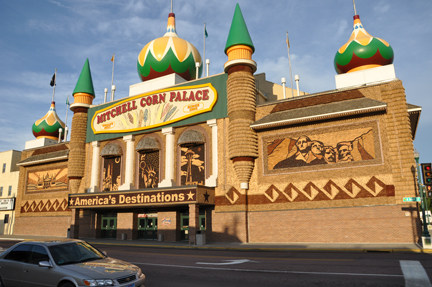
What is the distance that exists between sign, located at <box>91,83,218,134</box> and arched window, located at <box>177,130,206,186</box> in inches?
90.8

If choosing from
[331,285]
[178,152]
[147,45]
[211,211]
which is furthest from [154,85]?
[331,285]

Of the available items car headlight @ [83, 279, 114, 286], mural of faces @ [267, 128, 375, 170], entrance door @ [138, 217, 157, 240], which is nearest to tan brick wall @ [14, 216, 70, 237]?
entrance door @ [138, 217, 157, 240]

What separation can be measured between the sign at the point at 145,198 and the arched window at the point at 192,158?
2.56 m

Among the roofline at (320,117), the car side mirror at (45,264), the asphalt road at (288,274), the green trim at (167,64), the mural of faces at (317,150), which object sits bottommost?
the asphalt road at (288,274)

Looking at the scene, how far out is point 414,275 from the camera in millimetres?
10219

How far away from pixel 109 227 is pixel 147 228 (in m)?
5.20

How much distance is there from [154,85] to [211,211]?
15.4m

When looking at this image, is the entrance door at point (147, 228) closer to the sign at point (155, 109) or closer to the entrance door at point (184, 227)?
the entrance door at point (184, 227)

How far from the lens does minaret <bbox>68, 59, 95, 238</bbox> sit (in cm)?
3822

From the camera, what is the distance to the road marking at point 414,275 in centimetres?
902

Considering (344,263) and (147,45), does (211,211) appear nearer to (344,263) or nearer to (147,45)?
(344,263)

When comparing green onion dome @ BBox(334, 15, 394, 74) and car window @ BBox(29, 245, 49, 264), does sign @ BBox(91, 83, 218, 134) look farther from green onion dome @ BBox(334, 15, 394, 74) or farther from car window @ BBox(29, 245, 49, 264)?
car window @ BBox(29, 245, 49, 264)

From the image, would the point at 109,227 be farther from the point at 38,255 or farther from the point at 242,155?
the point at 38,255

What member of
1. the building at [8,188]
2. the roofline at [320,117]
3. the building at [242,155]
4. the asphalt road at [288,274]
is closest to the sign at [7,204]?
the building at [8,188]
